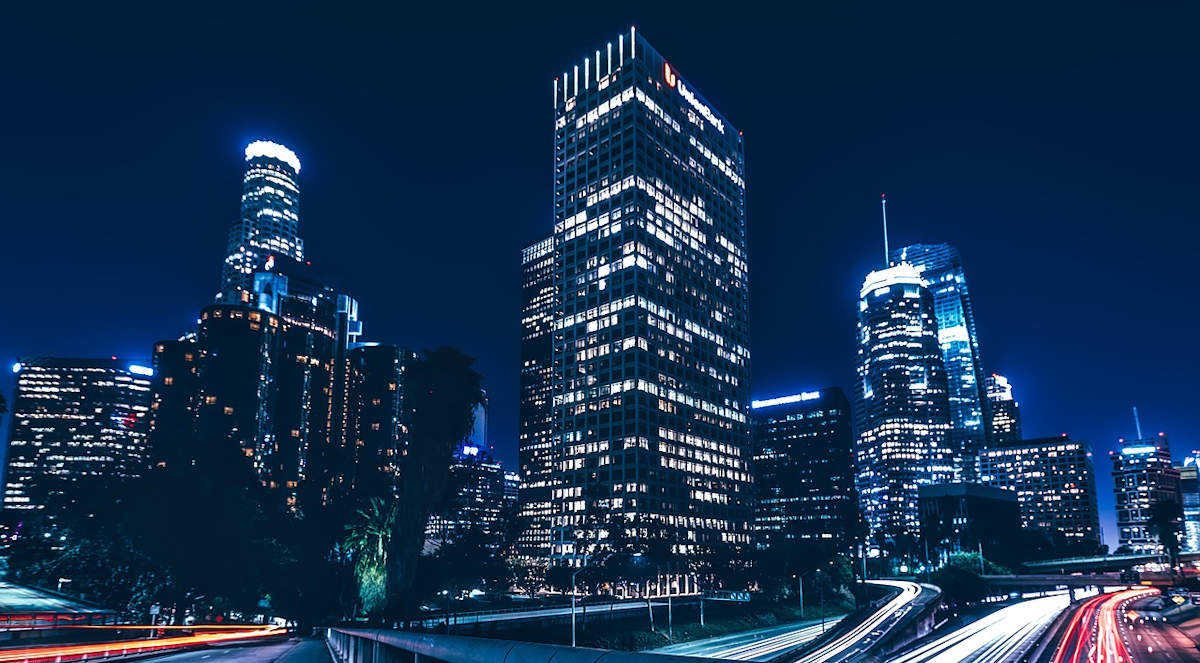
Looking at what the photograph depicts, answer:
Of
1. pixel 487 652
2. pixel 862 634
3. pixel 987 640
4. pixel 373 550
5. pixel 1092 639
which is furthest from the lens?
pixel 862 634

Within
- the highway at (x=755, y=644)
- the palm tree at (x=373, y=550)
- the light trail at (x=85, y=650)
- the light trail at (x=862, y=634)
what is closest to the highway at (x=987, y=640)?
the light trail at (x=862, y=634)

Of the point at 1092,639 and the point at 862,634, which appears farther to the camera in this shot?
the point at 862,634

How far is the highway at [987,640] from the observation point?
7538 cm

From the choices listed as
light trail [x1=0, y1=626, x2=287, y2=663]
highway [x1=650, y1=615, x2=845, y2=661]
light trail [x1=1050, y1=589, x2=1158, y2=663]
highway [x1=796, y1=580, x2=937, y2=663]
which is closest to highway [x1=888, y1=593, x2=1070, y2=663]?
light trail [x1=1050, y1=589, x2=1158, y2=663]

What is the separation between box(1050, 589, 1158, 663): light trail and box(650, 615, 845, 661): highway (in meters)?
28.1

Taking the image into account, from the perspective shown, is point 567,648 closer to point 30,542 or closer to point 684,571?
point 30,542

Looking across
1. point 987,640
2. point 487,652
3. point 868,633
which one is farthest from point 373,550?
point 487,652

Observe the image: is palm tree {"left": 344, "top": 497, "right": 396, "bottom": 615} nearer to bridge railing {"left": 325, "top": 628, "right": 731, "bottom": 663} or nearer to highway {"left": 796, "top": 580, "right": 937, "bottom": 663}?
highway {"left": 796, "top": 580, "right": 937, "bottom": 663}

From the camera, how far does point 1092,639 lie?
81.9 meters

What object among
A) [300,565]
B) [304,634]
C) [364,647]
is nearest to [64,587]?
[300,565]

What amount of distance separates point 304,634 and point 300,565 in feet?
72.1

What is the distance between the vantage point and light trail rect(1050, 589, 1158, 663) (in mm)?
68375

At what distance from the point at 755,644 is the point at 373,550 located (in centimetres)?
4896

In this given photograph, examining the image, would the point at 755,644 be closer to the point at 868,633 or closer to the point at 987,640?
the point at 868,633
